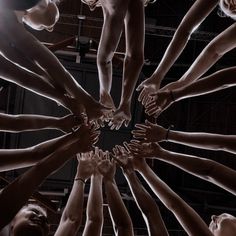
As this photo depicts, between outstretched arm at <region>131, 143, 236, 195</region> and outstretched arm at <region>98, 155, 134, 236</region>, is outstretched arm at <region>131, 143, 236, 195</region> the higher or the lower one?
the higher one

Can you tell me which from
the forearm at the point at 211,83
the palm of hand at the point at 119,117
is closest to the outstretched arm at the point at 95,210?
the palm of hand at the point at 119,117

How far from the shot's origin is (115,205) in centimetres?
383

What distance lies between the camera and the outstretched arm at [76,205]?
12.3 ft

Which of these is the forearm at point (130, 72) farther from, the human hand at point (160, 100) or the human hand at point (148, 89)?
the human hand at point (160, 100)

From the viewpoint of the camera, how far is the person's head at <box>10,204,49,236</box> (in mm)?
2922

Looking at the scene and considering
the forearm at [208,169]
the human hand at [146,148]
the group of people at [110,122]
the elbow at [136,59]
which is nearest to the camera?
the group of people at [110,122]

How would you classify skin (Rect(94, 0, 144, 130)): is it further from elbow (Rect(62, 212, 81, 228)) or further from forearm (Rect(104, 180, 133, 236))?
elbow (Rect(62, 212, 81, 228))

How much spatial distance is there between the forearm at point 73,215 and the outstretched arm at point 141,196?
1.35 ft

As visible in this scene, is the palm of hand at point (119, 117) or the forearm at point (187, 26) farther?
the palm of hand at point (119, 117)

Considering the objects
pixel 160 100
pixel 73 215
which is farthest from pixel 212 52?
pixel 73 215

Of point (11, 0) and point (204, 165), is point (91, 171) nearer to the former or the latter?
point (204, 165)

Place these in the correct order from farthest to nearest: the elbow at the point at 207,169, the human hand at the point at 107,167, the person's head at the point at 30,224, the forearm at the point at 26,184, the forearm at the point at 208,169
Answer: the human hand at the point at 107,167 → the elbow at the point at 207,169 → the forearm at the point at 208,169 → the person's head at the point at 30,224 → the forearm at the point at 26,184

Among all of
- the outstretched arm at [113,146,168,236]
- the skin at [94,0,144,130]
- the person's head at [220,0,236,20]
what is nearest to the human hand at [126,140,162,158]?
the outstretched arm at [113,146,168,236]

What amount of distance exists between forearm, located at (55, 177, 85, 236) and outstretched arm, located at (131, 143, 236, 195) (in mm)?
602
